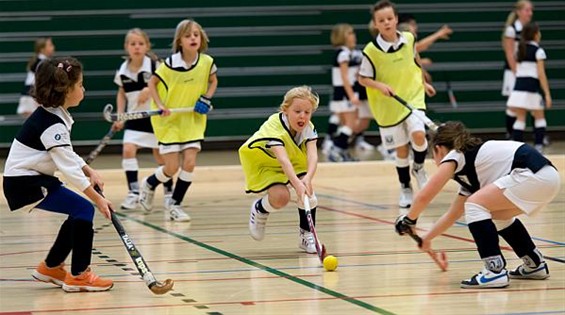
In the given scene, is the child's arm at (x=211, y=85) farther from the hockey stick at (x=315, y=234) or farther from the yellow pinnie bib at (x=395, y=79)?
the hockey stick at (x=315, y=234)

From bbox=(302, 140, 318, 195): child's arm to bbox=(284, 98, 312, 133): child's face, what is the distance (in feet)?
0.54

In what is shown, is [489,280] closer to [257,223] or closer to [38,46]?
[257,223]

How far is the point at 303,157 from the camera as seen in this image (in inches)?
275

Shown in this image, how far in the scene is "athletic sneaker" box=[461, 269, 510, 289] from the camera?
17.9 ft

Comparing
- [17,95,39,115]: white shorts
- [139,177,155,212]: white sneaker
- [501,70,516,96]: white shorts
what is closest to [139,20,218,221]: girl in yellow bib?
[139,177,155,212]: white sneaker

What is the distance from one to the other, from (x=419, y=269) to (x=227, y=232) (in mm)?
2366

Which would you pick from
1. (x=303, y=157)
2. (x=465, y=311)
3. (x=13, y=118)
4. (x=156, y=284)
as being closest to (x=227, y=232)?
(x=303, y=157)

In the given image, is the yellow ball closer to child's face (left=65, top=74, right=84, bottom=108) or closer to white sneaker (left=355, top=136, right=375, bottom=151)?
child's face (left=65, top=74, right=84, bottom=108)

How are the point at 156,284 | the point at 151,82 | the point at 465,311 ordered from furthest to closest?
1. the point at 151,82
2. the point at 156,284
3. the point at 465,311

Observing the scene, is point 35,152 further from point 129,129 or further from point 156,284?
point 129,129

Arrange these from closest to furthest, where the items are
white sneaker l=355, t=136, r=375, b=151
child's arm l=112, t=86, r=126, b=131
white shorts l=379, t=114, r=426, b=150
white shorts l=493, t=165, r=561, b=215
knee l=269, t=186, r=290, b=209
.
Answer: white shorts l=493, t=165, r=561, b=215 < knee l=269, t=186, r=290, b=209 < white shorts l=379, t=114, r=426, b=150 < child's arm l=112, t=86, r=126, b=131 < white sneaker l=355, t=136, r=375, b=151

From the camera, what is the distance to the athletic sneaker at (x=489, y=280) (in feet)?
17.9

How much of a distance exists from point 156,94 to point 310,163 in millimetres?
2865

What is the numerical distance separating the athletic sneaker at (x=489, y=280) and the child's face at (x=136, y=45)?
5.35 metres
